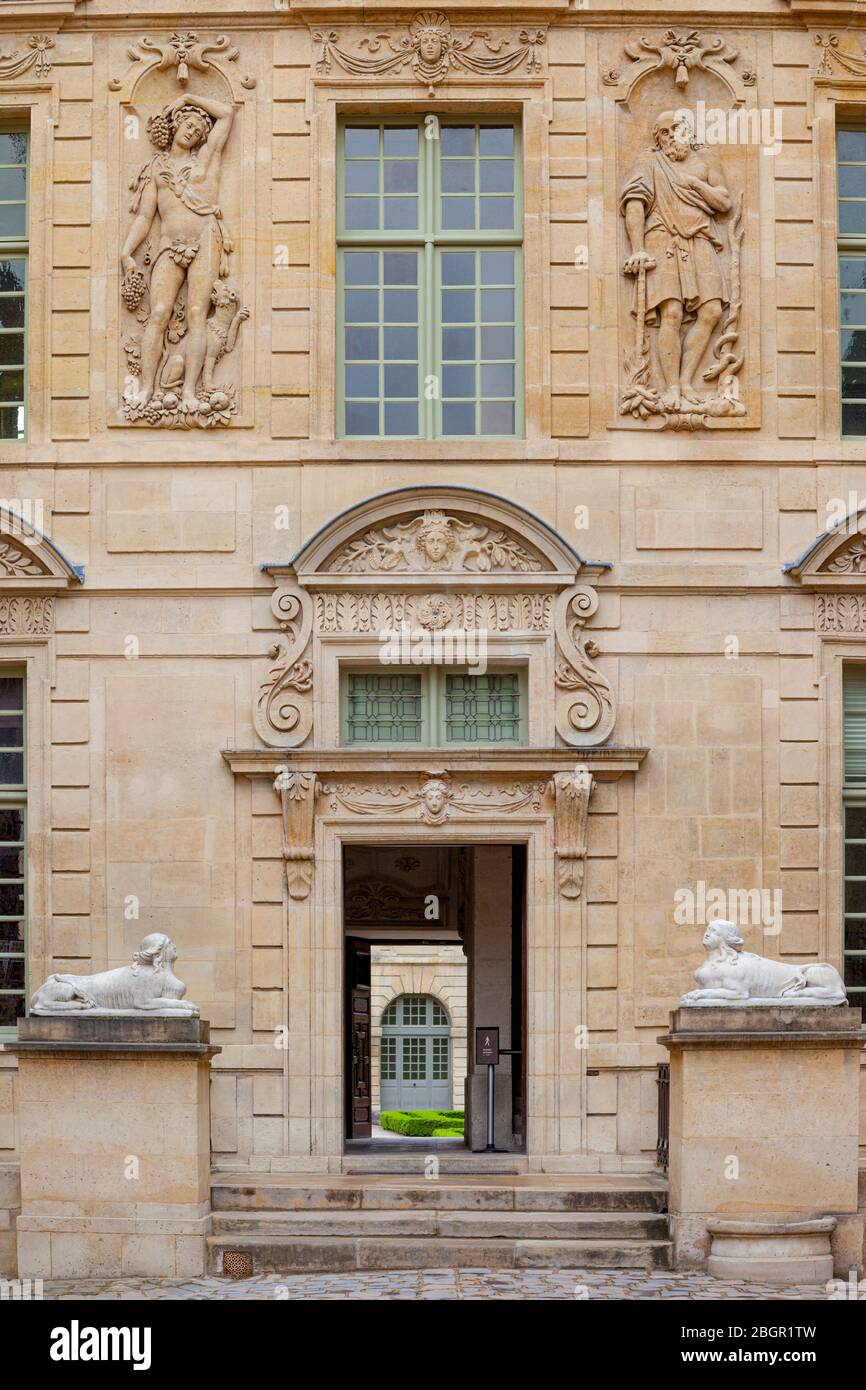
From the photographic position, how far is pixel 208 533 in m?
16.8

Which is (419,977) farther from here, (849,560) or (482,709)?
(849,560)

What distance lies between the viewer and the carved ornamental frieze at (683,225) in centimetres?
1681

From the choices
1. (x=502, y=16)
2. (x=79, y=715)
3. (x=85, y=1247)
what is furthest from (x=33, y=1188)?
(x=502, y=16)

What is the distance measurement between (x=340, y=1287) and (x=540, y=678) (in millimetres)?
4871

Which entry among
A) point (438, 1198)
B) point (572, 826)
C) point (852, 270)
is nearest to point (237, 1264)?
point (438, 1198)

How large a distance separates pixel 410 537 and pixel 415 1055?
26.4m

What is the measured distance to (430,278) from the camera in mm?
17078

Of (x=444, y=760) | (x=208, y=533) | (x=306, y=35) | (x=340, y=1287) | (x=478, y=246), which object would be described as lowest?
(x=340, y=1287)

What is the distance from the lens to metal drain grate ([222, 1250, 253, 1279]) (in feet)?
46.3

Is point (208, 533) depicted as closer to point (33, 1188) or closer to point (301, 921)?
point (301, 921)

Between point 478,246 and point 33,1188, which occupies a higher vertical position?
point 478,246

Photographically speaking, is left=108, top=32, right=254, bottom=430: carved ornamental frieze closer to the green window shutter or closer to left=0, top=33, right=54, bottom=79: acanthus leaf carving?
left=0, top=33, right=54, bottom=79: acanthus leaf carving

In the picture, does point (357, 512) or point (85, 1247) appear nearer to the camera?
point (85, 1247)

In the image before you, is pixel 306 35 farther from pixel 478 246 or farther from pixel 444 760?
pixel 444 760
